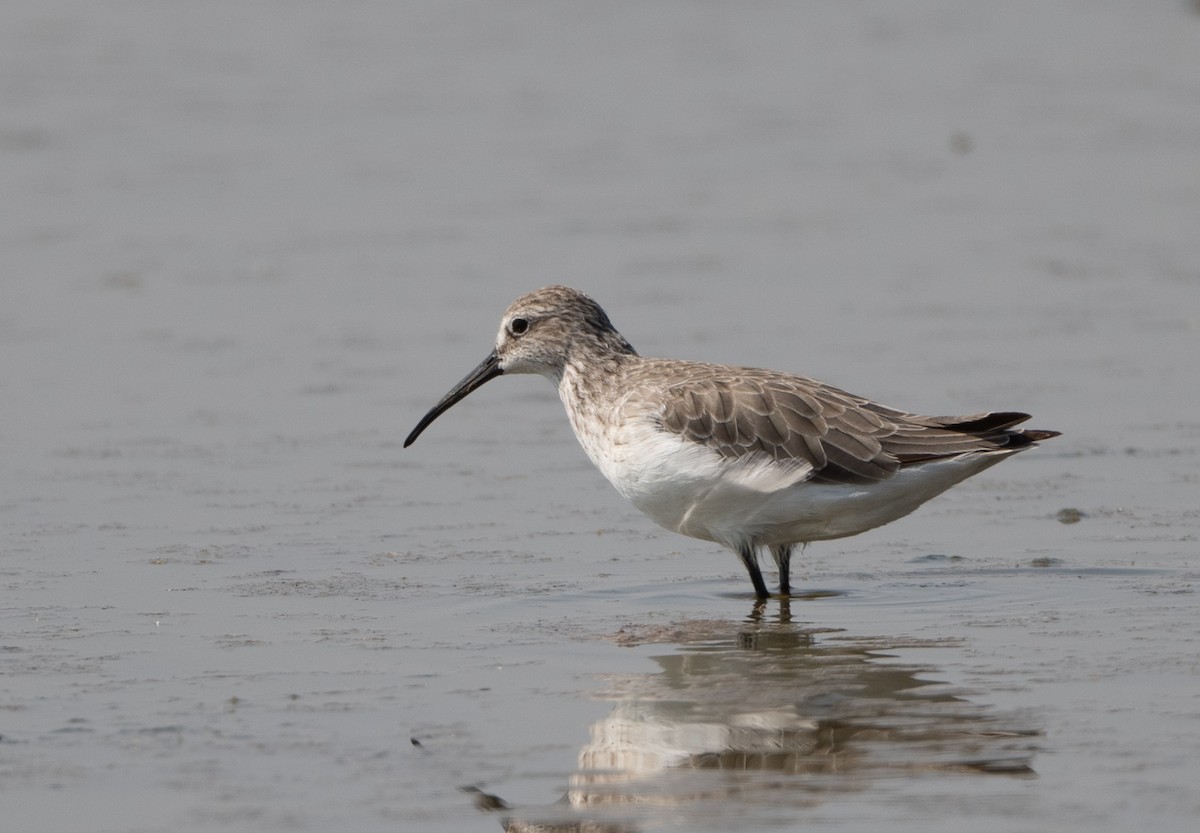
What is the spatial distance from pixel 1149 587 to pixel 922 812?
10.5 ft

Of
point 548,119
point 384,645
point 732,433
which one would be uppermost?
point 548,119

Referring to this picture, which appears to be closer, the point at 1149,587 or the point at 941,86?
the point at 1149,587

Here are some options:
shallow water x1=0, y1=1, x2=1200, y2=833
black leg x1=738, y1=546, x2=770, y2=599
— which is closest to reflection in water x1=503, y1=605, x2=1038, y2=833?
shallow water x1=0, y1=1, x2=1200, y2=833

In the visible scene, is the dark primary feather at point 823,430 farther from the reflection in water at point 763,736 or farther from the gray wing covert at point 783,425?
the reflection in water at point 763,736

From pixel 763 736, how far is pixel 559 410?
5925mm

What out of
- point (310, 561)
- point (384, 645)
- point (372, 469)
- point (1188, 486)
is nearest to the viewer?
point (384, 645)

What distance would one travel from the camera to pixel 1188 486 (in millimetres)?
10398

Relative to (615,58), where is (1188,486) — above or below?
below

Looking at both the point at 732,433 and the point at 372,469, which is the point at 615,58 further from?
the point at 732,433

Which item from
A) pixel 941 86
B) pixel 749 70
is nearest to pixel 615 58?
pixel 749 70

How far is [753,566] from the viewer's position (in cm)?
899

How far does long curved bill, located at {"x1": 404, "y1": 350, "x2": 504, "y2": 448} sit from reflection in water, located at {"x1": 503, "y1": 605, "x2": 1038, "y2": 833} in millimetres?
2589

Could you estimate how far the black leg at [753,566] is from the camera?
29.5 feet

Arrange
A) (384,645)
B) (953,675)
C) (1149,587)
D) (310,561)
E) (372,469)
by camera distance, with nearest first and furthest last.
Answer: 1. (953,675)
2. (384,645)
3. (1149,587)
4. (310,561)
5. (372,469)
